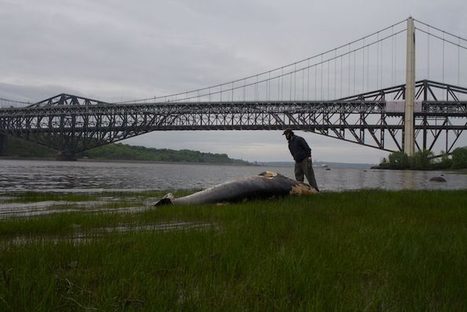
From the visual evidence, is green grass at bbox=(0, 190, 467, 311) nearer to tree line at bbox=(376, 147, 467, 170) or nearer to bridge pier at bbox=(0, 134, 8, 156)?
tree line at bbox=(376, 147, 467, 170)

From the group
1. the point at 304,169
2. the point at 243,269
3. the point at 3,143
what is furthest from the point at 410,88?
the point at 3,143

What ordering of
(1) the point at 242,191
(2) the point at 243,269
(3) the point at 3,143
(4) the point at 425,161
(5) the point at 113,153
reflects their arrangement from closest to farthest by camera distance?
(2) the point at 243,269
(1) the point at 242,191
(4) the point at 425,161
(3) the point at 3,143
(5) the point at 113,153

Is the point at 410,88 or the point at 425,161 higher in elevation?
the point at 410,88

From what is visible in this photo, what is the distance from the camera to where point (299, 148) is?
12156 millimetres

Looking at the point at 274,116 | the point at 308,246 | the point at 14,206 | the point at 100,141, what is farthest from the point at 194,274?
the point at 100,141

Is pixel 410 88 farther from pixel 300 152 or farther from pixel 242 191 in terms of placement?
pixel 242 191

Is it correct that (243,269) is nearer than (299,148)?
Yes

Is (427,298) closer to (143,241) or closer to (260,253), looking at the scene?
(260,253)

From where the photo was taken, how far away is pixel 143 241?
4.18 m

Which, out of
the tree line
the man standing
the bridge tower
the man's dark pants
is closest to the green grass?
the man standing

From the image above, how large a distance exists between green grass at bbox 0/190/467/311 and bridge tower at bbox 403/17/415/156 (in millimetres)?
64073

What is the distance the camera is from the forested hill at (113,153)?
103 meters

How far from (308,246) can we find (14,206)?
6.94m

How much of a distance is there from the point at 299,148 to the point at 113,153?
369ft
